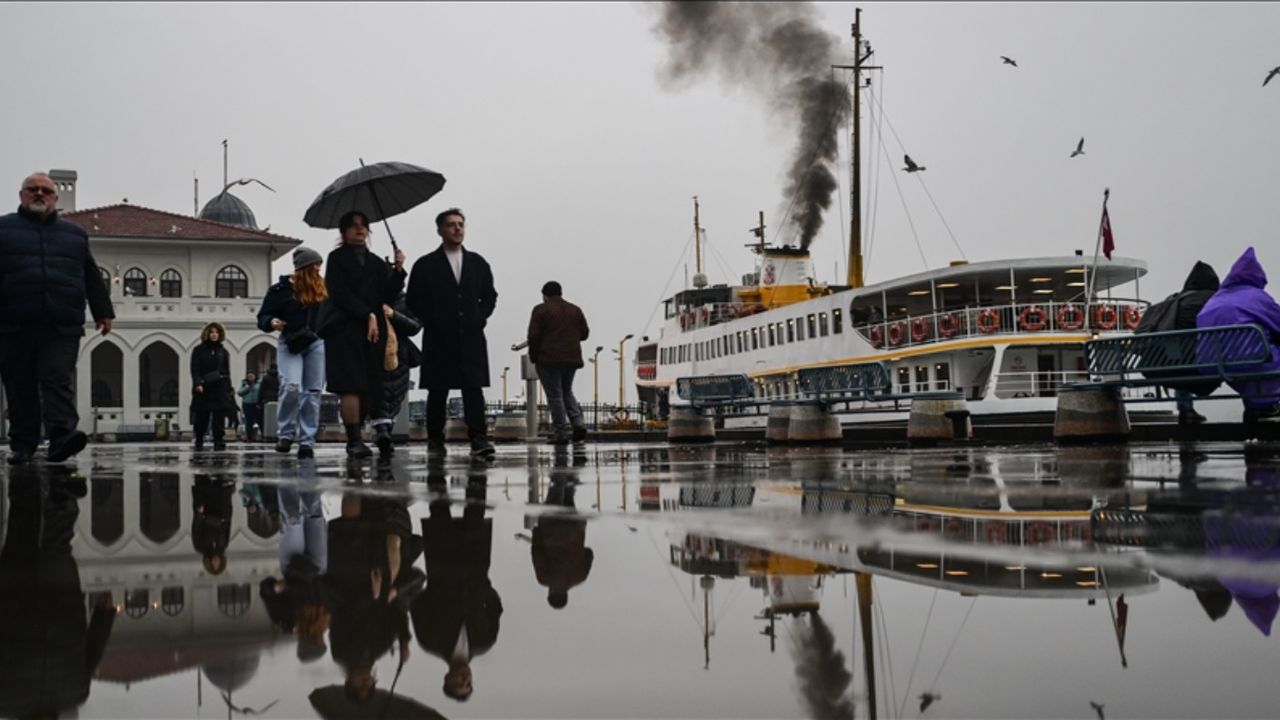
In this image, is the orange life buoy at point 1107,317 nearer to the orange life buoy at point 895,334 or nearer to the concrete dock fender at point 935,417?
the orange life buoy at point 895,334

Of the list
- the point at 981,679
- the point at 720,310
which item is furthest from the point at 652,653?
the point at 720,310

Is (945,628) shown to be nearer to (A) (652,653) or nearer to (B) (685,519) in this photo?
(A) (652,653)

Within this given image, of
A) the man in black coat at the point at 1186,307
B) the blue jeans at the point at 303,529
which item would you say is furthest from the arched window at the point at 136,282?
the blue jeans at the point at 303,529

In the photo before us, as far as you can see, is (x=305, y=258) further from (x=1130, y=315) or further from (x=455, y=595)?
(x=1130, y=315)

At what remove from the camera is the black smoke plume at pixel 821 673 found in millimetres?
1543

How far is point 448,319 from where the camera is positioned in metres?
9.63

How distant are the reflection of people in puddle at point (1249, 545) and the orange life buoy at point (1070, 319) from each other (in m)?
23.8

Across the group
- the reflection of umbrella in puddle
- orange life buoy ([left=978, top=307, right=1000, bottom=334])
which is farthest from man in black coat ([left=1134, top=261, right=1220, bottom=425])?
orange life buoy ([left=978, top=307, right=1000, bottom=334])

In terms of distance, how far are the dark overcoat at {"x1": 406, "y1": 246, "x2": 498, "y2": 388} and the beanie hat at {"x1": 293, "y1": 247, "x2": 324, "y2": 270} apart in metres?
1.41

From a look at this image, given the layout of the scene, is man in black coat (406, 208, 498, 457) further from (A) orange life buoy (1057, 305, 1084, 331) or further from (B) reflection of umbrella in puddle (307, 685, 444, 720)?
(A) orange life buoy (1057, 305, 1084, 331)

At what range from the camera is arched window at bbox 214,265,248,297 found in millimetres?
53688

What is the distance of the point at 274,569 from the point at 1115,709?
2014 mm

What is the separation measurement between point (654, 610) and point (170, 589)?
1.10 m

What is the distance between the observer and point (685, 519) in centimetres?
399
